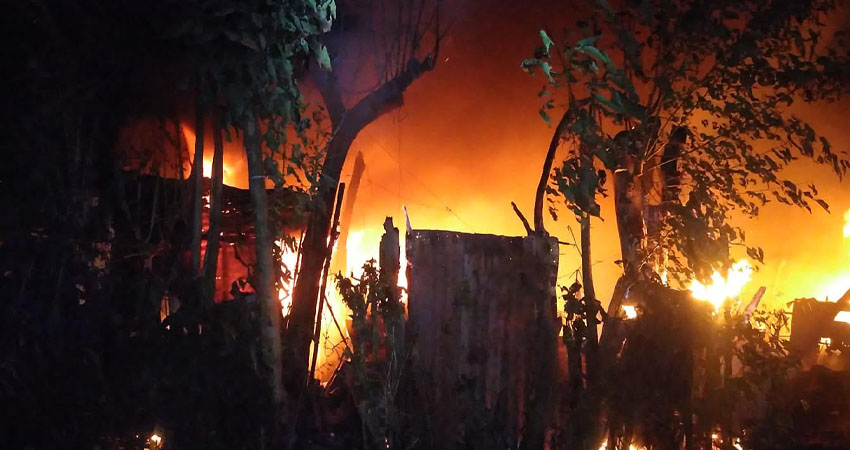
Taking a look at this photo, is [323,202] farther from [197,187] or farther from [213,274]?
[213,274]

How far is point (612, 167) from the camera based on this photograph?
425 centimetres

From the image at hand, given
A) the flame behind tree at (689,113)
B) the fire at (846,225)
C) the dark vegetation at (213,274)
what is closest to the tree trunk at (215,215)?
the dark vegetation at (213,274)

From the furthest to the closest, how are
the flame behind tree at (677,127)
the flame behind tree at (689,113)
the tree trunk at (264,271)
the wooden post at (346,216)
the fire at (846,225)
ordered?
1. the wooden post at (346,216)
2. the fire at (846,225)
3. the tree trunk at (264,271)
4. the flame behind tree at (689,113)
5. the flame behind tree at (677,127)

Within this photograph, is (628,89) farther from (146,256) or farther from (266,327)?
(146,256)

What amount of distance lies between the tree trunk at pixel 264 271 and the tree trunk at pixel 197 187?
440 mm

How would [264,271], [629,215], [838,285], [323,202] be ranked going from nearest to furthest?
1. [264,271]
2. [629,215]
3. [323,202]
4. [838,285]

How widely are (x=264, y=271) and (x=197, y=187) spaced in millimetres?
950

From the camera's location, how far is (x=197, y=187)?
4.77 metres

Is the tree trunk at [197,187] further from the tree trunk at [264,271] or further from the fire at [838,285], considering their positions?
the fire at [838,285]

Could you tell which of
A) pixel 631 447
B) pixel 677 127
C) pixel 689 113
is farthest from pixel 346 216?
pixel 631 447

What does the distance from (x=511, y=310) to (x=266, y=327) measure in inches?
81.5

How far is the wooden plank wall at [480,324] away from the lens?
15.7ft

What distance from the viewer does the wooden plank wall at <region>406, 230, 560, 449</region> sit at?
480 cm

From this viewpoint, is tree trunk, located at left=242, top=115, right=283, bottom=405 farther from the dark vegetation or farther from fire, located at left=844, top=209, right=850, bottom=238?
fire, located at left=844, top=209, right=850, bottom=238
